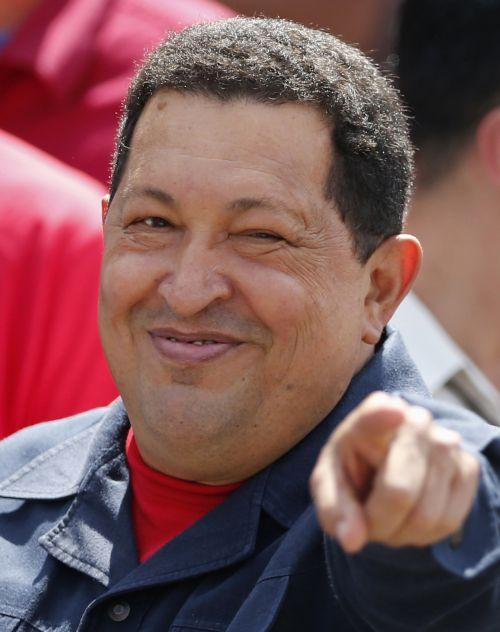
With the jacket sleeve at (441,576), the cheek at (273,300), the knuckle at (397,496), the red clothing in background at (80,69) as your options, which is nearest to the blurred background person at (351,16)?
the red clothing in background at (80,69)

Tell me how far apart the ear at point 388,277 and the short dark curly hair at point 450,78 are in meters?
1.49

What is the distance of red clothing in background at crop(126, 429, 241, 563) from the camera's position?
7.91ft

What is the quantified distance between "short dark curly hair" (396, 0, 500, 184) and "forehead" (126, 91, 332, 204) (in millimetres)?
1635

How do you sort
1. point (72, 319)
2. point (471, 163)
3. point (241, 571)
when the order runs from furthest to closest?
point (471, 163) → point (72, 319) → point (241, 571)

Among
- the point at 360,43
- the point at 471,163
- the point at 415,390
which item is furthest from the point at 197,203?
the point at 360,43

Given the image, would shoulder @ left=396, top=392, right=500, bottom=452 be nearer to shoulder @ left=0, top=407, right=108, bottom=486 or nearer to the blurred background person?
shoulder @ left=0, top=407, right=108, bottom=486

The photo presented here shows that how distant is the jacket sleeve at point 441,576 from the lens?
5.63 feet

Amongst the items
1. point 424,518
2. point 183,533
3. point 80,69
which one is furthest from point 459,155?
point 424,518

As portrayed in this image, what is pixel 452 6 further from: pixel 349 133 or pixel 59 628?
pixel 59 628

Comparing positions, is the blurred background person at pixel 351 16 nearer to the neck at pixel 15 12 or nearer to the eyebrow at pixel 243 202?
the neck at pixel 15 12

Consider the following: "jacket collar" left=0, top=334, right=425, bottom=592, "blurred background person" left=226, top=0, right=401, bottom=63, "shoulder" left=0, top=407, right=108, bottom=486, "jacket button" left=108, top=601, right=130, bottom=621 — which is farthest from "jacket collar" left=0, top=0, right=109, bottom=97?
"jacket button" left=108, top=601, right=130, bottom=621

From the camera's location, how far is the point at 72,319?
3180 mm

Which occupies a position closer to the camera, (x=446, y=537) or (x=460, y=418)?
(x=446, y=537)

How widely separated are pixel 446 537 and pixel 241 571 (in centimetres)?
61
